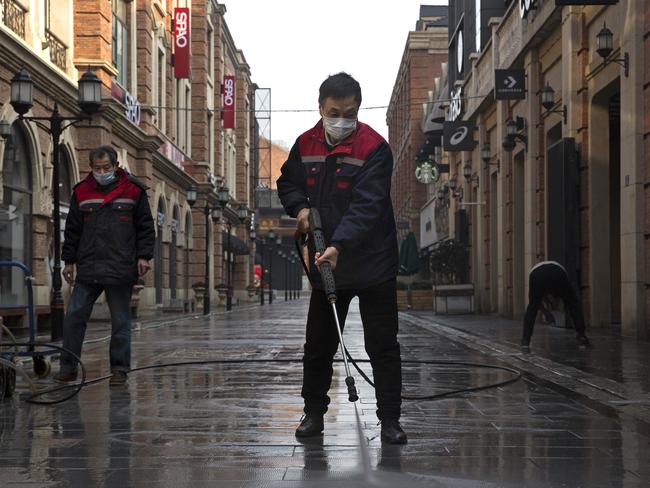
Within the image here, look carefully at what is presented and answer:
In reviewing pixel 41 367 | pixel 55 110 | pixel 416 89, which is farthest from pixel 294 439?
pixel 416 89

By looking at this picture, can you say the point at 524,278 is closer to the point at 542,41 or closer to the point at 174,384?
the point at 542,41

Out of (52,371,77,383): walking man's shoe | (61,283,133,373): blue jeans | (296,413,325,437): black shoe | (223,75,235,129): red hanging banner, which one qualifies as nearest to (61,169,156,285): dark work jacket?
(61,283,133,373): blue jeans

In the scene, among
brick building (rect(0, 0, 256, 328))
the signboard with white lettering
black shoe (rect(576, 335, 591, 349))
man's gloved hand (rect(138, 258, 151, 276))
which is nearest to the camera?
man's gloved hand (rect(138, 258, 151, 276))

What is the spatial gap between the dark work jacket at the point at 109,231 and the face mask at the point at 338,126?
3185 mm

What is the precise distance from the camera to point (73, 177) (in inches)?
986

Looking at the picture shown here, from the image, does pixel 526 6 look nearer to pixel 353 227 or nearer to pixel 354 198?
pixel 354 198

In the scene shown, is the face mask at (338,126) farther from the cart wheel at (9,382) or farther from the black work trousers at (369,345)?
the cart wheel at (9,382)

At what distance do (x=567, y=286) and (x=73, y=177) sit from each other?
15.7m

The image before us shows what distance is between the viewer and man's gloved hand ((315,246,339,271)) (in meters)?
4.97

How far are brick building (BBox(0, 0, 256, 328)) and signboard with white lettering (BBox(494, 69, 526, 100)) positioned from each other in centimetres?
958

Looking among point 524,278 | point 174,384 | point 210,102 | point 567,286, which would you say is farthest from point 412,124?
point 174,384

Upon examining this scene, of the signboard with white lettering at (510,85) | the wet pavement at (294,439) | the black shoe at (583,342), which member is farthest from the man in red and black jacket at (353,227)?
the signboard with white lettering at (510,85)

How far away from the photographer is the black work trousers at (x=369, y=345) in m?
5.29

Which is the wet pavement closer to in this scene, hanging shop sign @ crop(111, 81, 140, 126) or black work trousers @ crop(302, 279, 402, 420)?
black work trousers @ crop(302, 279, 402, 420)
